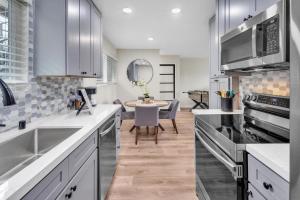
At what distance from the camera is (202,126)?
1884 millimetres

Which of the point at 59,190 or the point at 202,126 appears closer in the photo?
the point at 59,190

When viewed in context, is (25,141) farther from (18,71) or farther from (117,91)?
(117,91)

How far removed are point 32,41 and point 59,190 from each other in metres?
1.48

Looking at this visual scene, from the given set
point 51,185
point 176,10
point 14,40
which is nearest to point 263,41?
point 51,185

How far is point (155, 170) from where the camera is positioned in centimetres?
281

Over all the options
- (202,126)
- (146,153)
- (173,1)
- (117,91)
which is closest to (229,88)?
(202,126)

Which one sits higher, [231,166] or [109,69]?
[109,69]

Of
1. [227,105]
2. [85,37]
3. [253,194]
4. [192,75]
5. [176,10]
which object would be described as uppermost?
[176,10]

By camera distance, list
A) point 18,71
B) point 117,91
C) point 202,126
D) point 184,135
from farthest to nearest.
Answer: point 117,91 → point 184,135 → point 202,126 → point 18,71

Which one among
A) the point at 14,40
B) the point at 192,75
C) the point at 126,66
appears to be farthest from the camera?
the point at 192,75

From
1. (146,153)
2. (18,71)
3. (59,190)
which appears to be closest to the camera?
(59,190)

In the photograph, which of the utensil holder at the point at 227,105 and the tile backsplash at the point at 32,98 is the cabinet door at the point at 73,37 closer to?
the tile backsplash at the point at 32,98

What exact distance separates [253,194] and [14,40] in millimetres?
1989

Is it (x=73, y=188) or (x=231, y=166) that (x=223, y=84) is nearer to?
(x=231, y=166)
